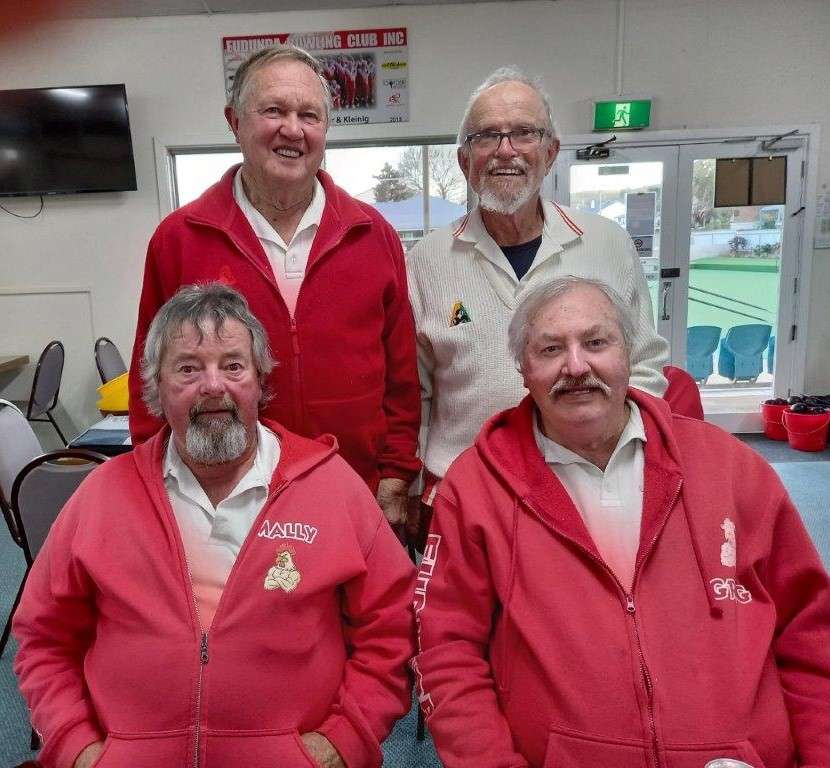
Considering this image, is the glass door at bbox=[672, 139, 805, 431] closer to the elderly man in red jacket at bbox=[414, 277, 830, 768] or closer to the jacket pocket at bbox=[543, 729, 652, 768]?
the elderly man in red jacket at bbox=[414, 277, 830, 768]

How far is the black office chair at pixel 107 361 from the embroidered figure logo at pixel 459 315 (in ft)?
10.9

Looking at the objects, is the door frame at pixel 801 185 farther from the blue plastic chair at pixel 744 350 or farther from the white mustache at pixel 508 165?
the white mustache at pixel 508 165

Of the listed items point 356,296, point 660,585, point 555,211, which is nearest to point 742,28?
point 555,211

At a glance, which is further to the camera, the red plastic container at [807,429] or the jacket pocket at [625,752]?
the red plastic container at [807,429]

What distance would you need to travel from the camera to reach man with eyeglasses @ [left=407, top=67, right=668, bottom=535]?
1.52 meters

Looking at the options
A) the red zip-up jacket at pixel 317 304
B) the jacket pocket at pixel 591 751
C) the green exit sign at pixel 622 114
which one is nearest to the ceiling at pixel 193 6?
the green exit sign at pixel 622 114

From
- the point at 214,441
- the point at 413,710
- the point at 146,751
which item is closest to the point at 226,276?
the point at 214,441

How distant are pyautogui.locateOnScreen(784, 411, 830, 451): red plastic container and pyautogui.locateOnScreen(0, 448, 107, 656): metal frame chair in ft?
15.0

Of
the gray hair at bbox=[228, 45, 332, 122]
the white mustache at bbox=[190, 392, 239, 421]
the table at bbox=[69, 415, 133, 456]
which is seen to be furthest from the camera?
the table at bbox=[69, 415, 133, 456]

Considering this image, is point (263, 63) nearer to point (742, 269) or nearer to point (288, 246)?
point (288, 246)

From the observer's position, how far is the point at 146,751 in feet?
3.63

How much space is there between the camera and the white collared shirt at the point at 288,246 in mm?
1466

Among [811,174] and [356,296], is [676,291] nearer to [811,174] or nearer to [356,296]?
[811,174]

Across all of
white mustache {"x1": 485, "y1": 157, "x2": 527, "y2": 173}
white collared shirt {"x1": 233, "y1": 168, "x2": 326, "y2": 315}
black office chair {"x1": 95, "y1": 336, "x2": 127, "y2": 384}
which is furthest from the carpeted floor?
white mustache {"x1": 485, "y1": 157, "x2": 527, "y2": 173}
